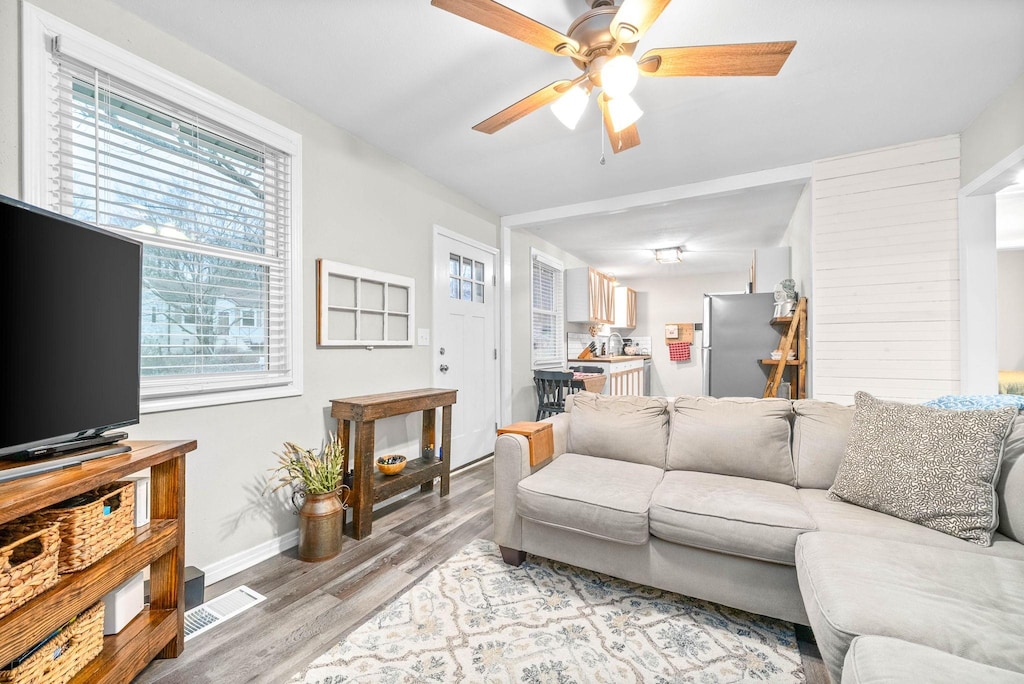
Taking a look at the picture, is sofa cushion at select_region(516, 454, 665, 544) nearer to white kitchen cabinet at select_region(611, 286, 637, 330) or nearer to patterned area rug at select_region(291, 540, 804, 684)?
patterned area rug at select_region(291, 540, 804, 684)

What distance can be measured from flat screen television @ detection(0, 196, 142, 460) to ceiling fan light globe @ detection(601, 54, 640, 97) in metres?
1.80

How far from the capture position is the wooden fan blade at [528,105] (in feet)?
5.86

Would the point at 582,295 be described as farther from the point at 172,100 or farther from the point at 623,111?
the point at 172,100

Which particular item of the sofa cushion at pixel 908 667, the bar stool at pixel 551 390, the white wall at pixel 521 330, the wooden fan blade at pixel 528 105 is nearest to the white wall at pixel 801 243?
the bar stool at pixel 551 390

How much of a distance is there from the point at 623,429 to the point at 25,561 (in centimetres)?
222

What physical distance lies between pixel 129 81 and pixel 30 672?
2.04 meters

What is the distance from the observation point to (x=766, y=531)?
1554mm

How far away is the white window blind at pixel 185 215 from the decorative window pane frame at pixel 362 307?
23 centimetres

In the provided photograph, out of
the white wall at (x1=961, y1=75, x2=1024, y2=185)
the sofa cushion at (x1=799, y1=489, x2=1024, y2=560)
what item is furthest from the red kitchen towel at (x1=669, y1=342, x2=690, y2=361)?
the sofa cushion at (x1=799, y1=489, x2=1024, y2=560)

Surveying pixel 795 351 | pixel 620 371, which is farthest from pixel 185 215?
pixel 620 371

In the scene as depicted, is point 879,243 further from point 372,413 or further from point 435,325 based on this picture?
point 372,413

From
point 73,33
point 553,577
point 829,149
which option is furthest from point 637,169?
point 73,33

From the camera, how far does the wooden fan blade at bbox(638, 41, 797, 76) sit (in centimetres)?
148

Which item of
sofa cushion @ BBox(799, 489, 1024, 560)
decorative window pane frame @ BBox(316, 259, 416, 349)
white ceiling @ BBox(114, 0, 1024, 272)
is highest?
white ceiling @ BBox(114, 0, 1024, 272)
